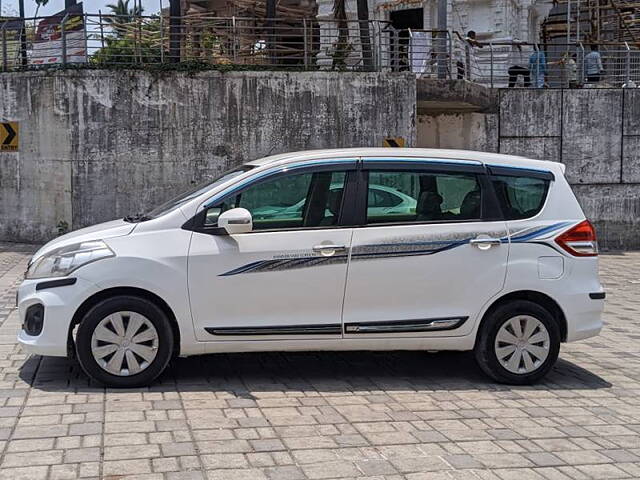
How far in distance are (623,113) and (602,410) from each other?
44.6 ft

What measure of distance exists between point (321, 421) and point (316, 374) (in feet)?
4.36

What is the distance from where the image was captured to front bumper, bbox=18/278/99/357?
235 inches

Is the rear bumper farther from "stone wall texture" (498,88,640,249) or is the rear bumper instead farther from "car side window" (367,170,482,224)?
"stone wall texture" (498,88,640,249)

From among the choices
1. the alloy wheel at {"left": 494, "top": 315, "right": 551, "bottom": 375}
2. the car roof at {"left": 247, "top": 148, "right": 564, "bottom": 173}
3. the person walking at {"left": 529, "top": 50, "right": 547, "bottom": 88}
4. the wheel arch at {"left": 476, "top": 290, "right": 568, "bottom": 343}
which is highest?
the person walking at {"left": 529, "top": 50, "right": 547, "bottom": 88}

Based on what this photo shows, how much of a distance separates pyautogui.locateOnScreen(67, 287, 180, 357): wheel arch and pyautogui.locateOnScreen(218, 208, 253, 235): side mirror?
717mm

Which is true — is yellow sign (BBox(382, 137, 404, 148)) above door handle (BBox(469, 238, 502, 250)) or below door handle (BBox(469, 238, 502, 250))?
above

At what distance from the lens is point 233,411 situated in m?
5.66

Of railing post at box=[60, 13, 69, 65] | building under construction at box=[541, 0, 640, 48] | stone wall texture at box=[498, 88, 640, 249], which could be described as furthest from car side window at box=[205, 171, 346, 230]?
building under construction at box=[541, 0, 640, 48]

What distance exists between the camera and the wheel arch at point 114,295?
6.03 meters

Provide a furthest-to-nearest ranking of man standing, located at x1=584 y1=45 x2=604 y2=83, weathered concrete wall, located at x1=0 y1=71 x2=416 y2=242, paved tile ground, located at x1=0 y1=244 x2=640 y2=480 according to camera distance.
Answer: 1. man standing, located at x1=584 y1=45 x2=604 y2=83
2. weathered concrete wall, located at x1=0 y1=71 x2=416 y2=242
3. paved tile ground, located at x1=0 y1=244 x2=640 y2=480

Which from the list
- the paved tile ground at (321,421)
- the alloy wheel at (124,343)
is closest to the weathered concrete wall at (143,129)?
the paved tile ground at (321,421)

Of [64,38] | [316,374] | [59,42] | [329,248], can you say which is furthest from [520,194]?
[59,42]

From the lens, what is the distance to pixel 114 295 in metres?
6.06

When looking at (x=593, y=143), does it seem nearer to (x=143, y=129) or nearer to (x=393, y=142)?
(x=393, y=142)
